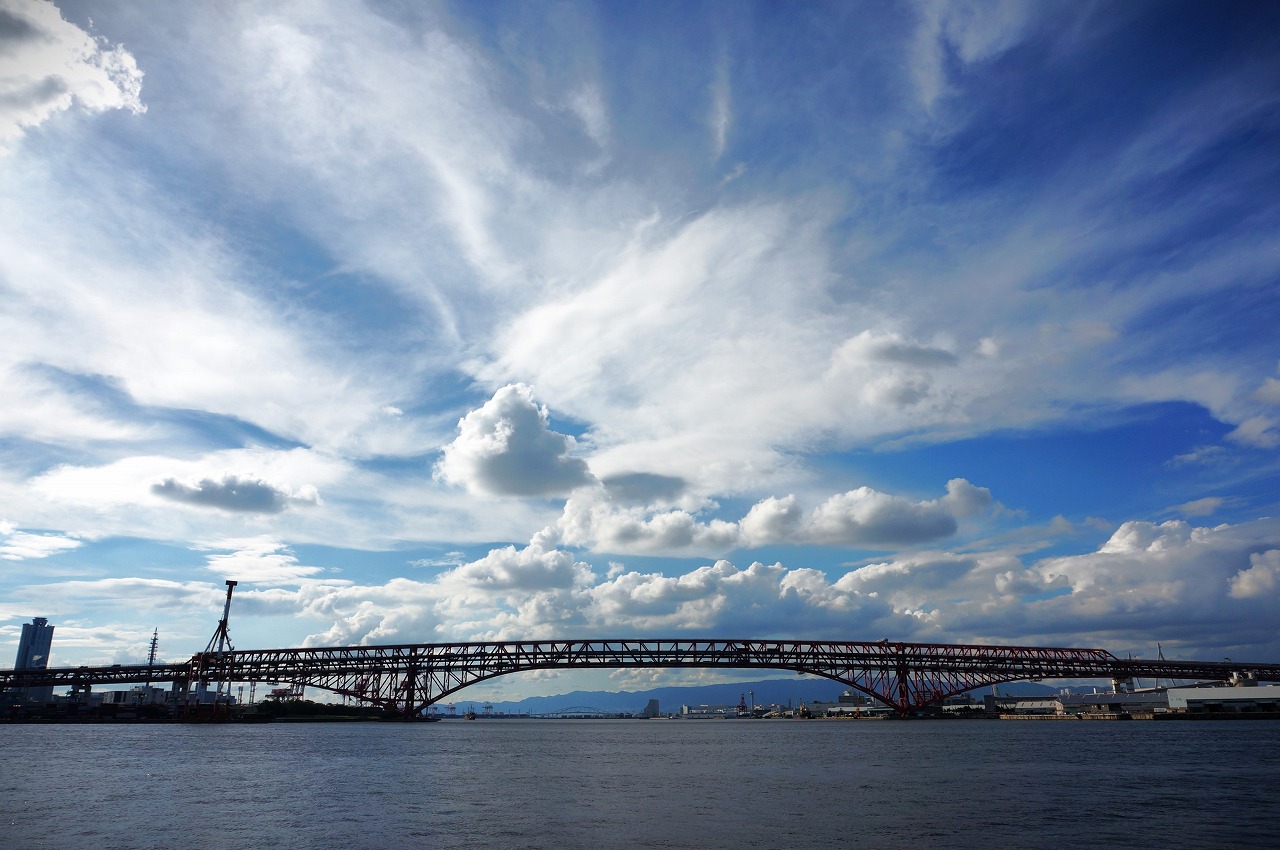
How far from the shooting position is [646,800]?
34.8 metres

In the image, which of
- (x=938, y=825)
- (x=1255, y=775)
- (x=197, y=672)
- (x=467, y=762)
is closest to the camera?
(x=938, y=825)

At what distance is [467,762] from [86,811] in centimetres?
3022

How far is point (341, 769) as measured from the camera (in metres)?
50.3

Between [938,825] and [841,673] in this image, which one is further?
[841,673]

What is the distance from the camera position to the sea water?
82.9 feet

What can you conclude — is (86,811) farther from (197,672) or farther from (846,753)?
(197,672)

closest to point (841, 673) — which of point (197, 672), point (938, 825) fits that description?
point (938, 825)

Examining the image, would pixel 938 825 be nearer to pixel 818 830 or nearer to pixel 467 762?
pixel 818 830

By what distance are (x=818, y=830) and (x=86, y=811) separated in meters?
29.6

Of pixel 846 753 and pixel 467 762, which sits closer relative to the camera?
pixel 467 762

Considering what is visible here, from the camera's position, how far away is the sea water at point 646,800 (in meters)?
25.3

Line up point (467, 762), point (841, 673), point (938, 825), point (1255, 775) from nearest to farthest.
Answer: point (938, 825) → point (1255, 775) → point (467, 762) → point (841, 673)

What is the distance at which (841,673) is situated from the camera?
143125 millimetres

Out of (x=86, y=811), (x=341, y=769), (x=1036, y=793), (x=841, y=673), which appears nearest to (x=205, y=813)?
(x=86, y=811)
